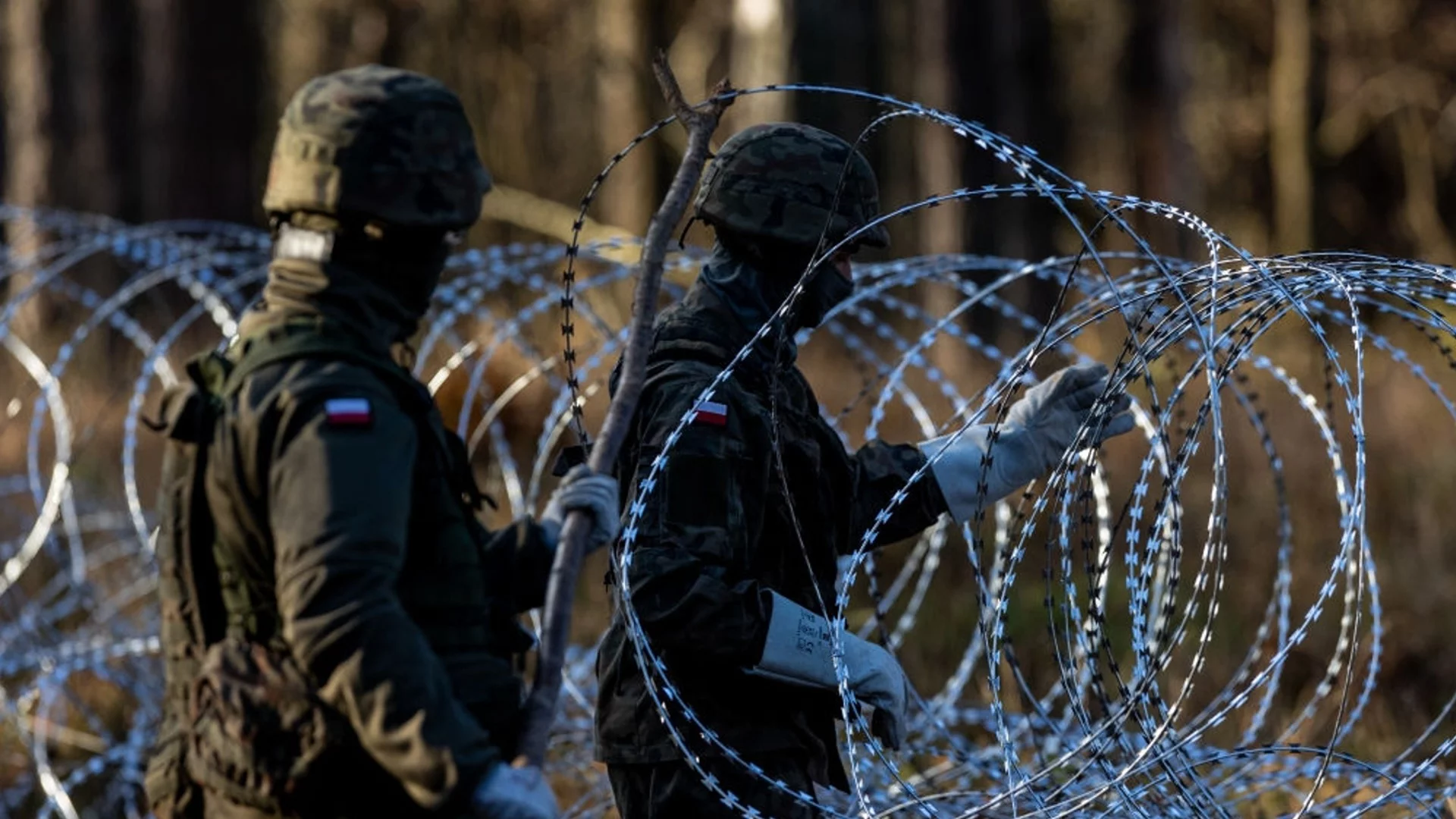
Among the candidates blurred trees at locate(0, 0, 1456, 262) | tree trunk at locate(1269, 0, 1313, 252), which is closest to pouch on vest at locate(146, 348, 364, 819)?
blurred trees at locate(0, 0, 1456, 262)

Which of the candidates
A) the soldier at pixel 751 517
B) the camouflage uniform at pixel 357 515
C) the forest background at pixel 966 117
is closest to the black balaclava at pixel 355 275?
the camouflage uniform at pixel 357 515

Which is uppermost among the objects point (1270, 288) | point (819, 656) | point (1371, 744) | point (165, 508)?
point (1270, 288)

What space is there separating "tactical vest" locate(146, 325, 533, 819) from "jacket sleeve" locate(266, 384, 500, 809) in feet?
0.34

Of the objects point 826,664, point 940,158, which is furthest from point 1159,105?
point 826,664

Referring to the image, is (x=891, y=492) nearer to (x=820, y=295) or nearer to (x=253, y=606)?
(x=820, y=295)

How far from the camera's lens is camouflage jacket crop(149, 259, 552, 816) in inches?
107

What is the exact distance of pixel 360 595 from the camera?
271 centimetres

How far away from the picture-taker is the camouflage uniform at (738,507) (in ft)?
11.8

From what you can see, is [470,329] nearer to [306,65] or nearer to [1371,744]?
[1371,744]

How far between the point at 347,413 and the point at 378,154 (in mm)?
406

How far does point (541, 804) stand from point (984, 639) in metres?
1.24

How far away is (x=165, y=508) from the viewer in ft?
9.74

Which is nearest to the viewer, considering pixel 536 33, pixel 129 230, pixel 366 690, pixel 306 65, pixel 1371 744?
pixel 366 690

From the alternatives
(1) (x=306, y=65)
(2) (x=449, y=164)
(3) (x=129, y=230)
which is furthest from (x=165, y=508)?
(1) (x=306, y=65)
